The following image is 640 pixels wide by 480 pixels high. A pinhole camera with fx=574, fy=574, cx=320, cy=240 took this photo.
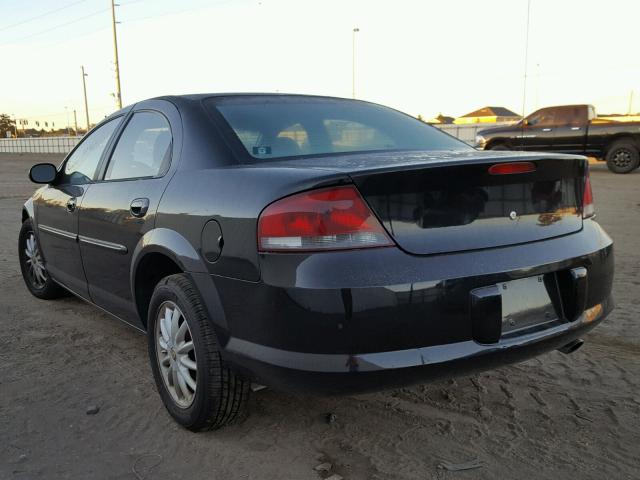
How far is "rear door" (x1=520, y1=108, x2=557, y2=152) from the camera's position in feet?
52.7

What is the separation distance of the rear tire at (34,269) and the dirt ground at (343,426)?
1.07 meters

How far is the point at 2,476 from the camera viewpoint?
2.33 meters

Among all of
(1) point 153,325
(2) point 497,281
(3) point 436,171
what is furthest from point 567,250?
(1) point 153,325

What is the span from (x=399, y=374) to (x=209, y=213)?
39.7 inches

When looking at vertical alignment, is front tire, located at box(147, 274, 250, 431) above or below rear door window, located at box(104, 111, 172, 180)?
below

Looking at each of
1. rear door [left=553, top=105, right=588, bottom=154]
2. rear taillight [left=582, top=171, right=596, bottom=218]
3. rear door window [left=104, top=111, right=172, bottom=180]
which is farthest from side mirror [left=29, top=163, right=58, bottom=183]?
rear door [left=553, top=105, right=588, bottom=154]

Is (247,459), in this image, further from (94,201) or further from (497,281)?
(94,201)

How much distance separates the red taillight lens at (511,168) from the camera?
2240 mm

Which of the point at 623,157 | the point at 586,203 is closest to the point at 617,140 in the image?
the point at 623,157

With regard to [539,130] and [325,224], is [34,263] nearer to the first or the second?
[325,224]

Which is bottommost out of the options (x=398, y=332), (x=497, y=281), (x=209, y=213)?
(x=398, y=332)

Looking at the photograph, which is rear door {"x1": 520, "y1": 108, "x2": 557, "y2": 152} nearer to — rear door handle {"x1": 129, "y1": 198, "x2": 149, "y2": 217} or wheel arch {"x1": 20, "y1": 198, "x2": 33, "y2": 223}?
wheel arch {"x1": 20, "y1": 198, "x2": 33, "y2": 223}

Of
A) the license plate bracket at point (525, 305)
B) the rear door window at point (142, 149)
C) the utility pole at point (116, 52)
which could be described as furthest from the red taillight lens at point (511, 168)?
the utility pole at point (116, 52)

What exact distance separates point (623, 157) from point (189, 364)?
15612mm
